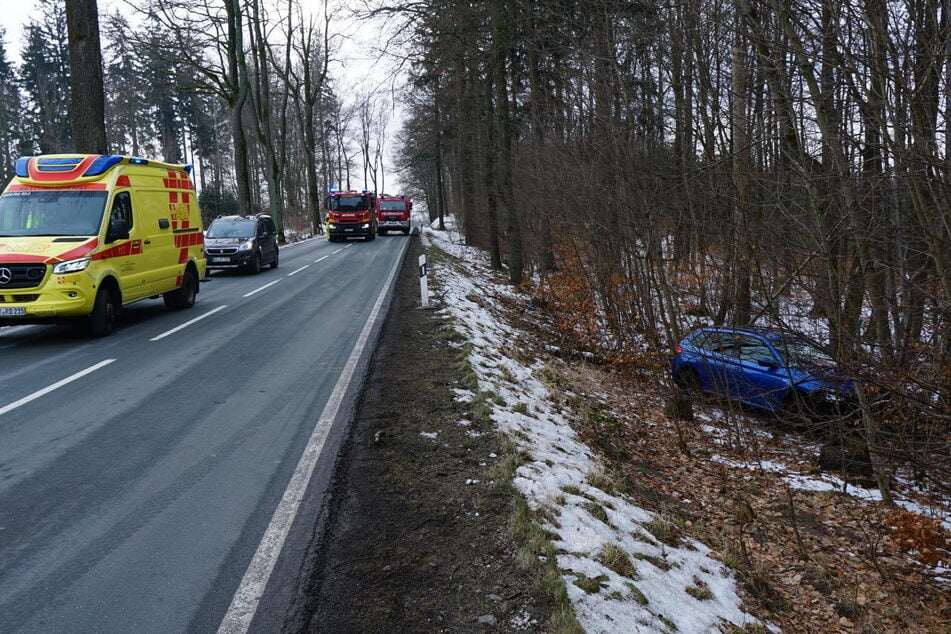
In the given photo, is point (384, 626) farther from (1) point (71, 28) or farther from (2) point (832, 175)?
(1) point (71, 28)

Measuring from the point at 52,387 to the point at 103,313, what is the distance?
10.6ft

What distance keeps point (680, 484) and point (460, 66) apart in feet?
50.6

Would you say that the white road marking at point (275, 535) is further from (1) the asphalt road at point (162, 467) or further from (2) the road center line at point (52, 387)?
(2) the road center line at point (52, 387)

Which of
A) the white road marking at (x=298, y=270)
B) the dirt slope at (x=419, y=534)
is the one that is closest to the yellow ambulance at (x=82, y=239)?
the dirt slope at (x=419, y=534)

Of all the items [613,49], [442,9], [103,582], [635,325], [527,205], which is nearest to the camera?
[103,582]

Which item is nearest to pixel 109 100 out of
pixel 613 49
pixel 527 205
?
pixel 527 205

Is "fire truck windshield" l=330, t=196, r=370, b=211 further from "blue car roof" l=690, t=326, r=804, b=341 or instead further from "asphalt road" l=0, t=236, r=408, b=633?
"blue car roof" l=690, t=326, r=804, b=341

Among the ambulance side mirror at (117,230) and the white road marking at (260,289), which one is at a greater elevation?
the ambulance side mirror at (117,230)

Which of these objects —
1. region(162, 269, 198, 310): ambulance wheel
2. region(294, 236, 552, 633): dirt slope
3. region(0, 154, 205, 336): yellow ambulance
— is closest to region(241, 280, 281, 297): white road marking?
region(162, 269, 198, 310): ambulance wheel

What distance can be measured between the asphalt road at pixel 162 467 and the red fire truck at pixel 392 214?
34001mm

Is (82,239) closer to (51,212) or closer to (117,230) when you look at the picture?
(117,230)

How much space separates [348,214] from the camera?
118 feet

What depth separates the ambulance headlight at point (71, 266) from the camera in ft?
31.1

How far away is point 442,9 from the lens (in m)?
16.4
